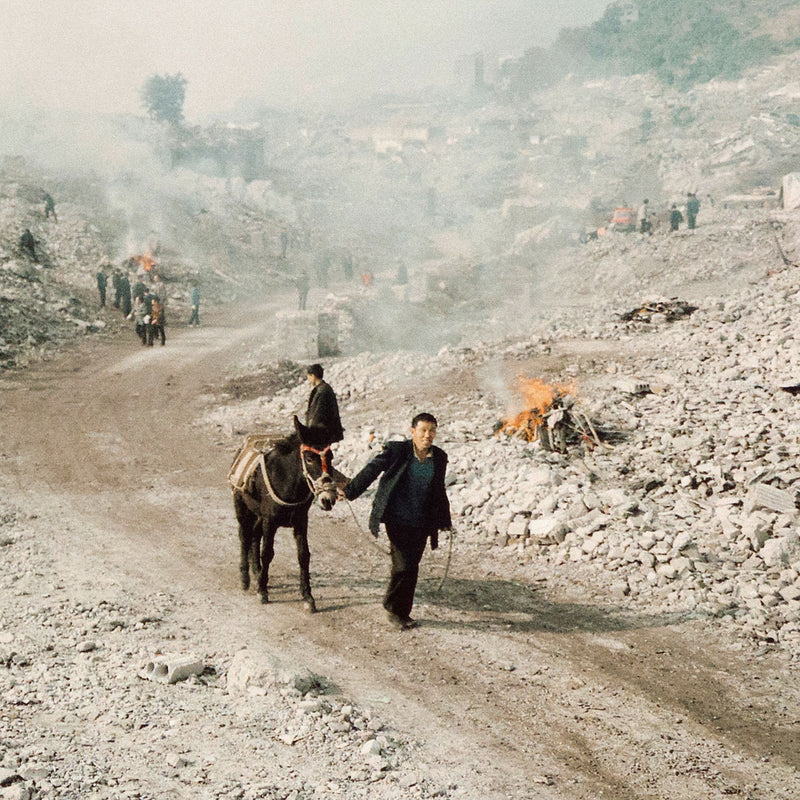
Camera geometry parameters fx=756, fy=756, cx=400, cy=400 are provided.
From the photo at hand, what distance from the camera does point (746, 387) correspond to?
1217cm

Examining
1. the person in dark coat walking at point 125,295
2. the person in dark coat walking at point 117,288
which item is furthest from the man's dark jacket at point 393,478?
the person in dark coat walking at point 117,288

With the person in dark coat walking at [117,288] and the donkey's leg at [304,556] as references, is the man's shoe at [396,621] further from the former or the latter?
the person in dark coat walking at [117,288]

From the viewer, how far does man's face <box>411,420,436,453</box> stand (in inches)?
251

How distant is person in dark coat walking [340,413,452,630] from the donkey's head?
0.21 meters

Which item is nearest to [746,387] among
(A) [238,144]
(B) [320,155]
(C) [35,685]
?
(C) [35,685]

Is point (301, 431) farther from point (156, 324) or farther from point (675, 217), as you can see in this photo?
point (675, 217)

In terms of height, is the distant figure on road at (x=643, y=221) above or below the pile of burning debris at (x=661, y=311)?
above

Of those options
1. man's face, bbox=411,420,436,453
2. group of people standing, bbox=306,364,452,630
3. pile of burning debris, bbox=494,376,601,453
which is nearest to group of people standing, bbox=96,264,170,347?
pile of burning debris, bbox=494,376,601,453

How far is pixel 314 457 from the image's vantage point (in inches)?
261

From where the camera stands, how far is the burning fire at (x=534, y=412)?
460 inches

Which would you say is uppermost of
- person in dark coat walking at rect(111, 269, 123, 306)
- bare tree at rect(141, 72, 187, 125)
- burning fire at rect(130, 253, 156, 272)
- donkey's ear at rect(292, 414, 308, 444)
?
bare tree at rect(141, 72, 187, 125)

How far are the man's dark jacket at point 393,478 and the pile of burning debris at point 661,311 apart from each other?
13374 millimetres

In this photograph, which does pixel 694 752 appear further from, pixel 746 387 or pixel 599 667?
Answer: pixel 746 387

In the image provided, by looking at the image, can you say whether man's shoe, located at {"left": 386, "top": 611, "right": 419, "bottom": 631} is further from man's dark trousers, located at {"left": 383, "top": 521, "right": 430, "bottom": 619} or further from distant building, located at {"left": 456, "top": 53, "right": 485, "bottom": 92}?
distant building, located at {"left": 456, "top": 53, "right": 485, "bottom": 92}
